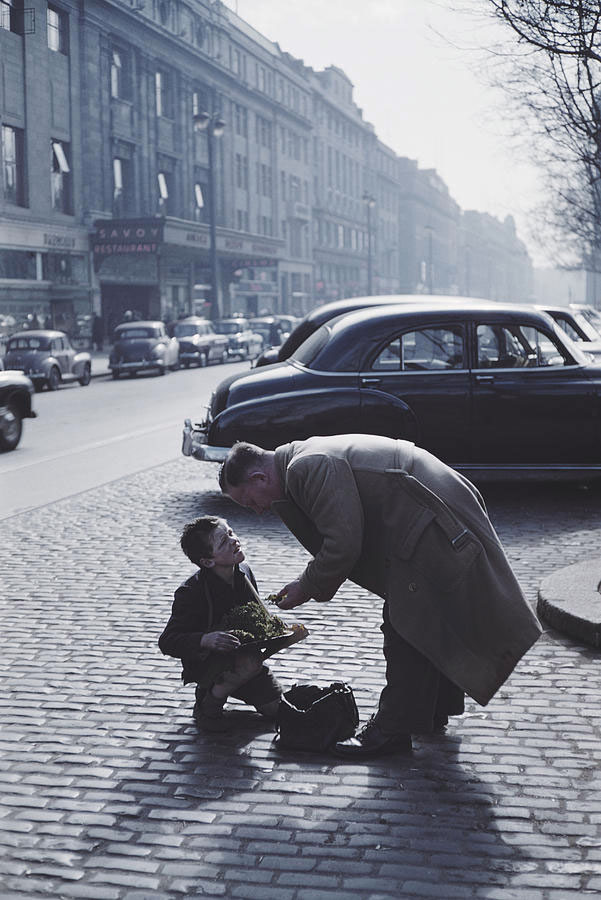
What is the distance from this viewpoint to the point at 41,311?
43438mm

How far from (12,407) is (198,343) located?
23009 mm

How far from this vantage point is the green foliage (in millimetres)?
4473

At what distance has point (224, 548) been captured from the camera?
14.7 feet

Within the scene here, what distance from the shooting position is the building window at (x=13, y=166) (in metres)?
41.8

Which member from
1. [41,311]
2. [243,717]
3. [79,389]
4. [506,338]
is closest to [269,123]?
[41,311]

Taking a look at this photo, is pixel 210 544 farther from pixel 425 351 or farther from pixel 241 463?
pixel 425 351

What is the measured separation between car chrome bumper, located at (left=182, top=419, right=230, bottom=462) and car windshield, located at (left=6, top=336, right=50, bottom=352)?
1750 cm

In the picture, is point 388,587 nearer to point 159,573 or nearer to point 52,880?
point 52,880

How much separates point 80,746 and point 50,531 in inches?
196

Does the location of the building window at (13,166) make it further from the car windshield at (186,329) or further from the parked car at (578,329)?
the parked car at (578,329)

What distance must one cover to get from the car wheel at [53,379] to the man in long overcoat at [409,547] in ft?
78.2

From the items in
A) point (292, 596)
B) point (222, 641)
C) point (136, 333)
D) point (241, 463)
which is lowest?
point (222, 641)

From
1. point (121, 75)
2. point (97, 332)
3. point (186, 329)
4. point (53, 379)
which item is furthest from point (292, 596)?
point (121, 75)

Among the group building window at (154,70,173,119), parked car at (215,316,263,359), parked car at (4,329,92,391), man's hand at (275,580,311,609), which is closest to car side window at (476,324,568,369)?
man's hand at (275,580,311,609)
